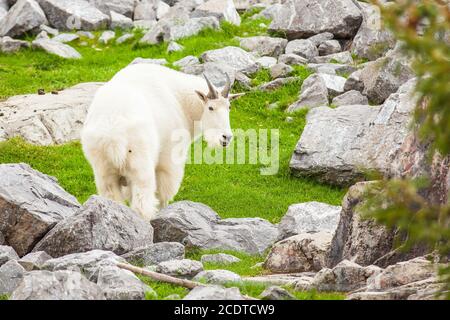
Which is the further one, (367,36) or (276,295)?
(367,36)

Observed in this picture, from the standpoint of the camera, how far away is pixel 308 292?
8.36 m

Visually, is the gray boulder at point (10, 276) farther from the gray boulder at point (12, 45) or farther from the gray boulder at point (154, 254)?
the gray boulder at point (12, 45)

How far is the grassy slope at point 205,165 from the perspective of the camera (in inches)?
653

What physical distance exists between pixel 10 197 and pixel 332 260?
4.00 metres

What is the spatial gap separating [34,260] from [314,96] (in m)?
12.2

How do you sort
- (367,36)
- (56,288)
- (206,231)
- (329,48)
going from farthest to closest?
(329,48)
(367,36)
(206,231)
(56,288)

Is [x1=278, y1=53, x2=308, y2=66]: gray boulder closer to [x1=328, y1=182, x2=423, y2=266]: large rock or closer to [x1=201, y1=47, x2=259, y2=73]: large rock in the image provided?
[x1=201, y1=47, x2=259, y2=73]: large rock

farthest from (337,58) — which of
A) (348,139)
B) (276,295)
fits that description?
(276,295)

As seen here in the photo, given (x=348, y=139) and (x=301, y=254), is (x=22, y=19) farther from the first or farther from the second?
(x=301, y=254)

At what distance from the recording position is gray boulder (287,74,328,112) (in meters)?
20.8

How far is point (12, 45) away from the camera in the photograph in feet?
82.3

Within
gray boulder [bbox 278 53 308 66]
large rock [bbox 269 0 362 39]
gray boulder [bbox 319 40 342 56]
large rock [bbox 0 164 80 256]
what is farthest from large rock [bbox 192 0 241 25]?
large rock [bbox 0 164 80 256]

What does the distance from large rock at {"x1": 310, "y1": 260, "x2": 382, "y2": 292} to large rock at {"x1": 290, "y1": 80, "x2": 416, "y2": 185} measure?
7.71 m
